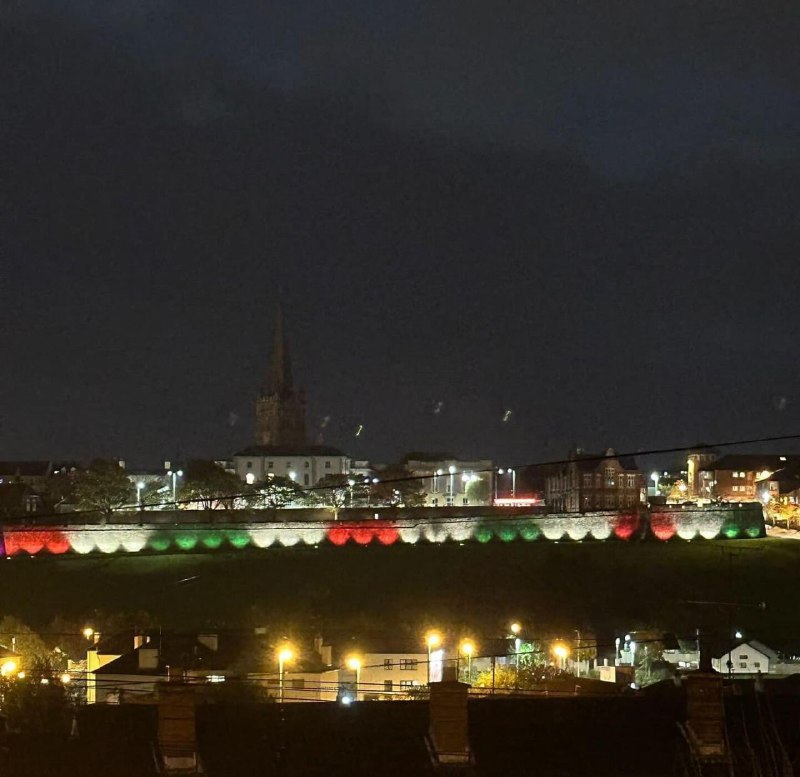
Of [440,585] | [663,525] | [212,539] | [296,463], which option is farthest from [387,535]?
[296,463]

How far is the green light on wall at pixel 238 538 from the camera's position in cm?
7256

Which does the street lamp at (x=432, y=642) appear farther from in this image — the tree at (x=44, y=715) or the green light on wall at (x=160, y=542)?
the green light on wall at (x=160, y=542)

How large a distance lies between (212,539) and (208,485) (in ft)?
81.2

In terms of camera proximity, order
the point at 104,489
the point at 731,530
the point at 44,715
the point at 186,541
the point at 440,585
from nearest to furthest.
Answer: the point at 44,715 < the point at 440,585 < the point at 186,541 < the point at 731,530 < the point at 104,489

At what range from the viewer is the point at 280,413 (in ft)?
502

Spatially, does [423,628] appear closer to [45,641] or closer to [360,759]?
[45,641]

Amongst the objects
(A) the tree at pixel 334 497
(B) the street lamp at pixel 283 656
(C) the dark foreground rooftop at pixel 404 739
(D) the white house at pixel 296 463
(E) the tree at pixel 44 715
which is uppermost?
(D) the white house at pixel 296 463

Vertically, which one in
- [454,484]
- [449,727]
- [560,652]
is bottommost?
[449,727]

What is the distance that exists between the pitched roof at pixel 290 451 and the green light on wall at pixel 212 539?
2285 inches

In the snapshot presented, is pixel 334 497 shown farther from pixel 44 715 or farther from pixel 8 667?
pixel 44 715

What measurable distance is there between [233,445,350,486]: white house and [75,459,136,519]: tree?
32529mm

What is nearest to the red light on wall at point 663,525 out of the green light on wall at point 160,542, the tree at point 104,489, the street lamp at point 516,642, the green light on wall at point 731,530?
the green light on wall at point 731,530

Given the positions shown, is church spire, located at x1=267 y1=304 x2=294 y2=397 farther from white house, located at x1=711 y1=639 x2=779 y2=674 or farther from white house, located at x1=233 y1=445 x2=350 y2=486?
white house, located at x1=711 y1=639 x2=779 y2=674

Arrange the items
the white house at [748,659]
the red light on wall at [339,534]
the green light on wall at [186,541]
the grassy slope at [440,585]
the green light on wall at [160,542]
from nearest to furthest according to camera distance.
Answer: the white house at [748,659]
the grassy slope at [440,585]
the green light on wall at [160,542]
the green light on wall at [186,541]
the red light on wall at [339,534]
